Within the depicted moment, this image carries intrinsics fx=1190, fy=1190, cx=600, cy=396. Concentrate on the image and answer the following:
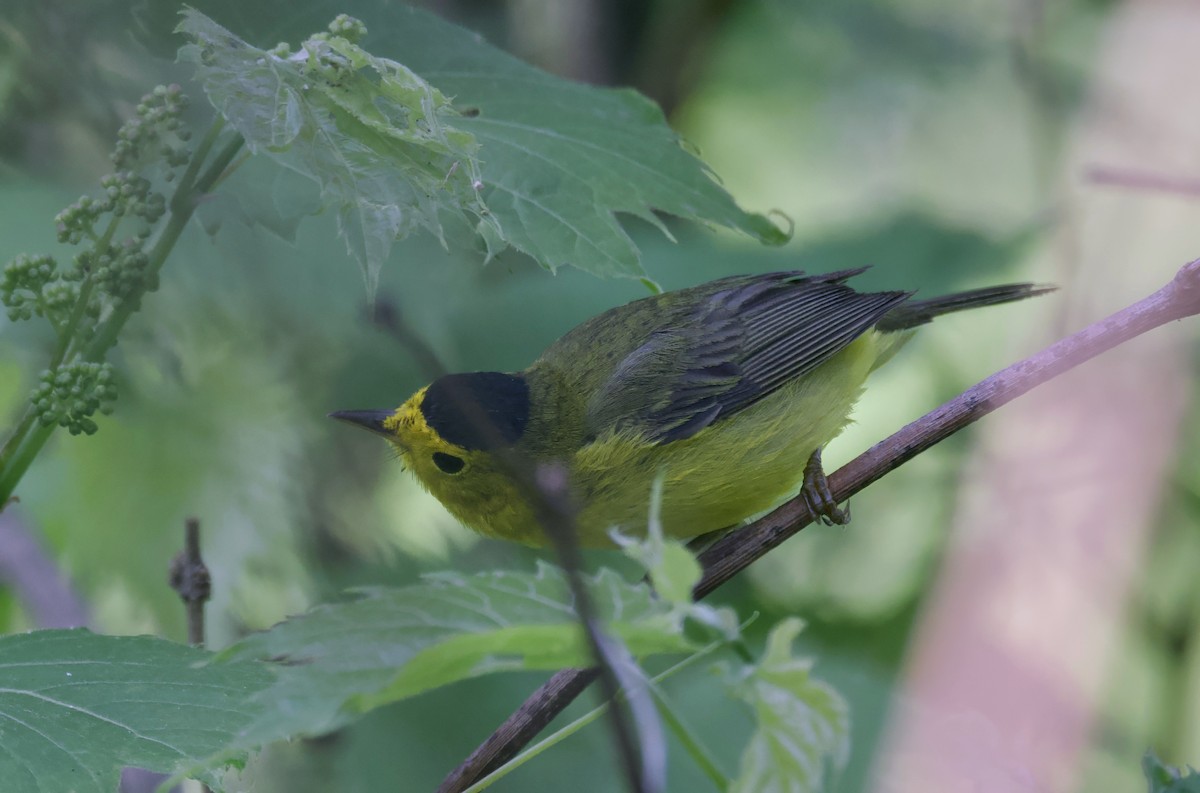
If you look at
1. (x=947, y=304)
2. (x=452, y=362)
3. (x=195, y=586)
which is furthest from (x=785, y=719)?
(x=947, y=304)

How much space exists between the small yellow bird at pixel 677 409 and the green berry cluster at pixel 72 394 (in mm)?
1169

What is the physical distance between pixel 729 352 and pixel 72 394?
7.13ft

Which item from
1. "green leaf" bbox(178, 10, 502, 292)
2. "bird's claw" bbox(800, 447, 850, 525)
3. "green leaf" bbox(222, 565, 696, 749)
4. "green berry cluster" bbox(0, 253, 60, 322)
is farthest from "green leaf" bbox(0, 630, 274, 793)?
"bird's claw" bbox(800, 447, 850, 525)

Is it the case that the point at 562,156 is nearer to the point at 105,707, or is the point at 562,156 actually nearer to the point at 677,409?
the point at 105,707

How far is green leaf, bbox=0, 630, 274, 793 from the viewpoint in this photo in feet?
5.00

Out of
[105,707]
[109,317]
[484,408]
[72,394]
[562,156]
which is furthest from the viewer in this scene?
[484,408]

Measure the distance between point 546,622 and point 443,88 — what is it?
1385 millimetres

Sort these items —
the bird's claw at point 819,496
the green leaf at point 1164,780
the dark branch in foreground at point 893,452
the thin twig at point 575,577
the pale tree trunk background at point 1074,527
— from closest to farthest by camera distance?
the thin twig at point 575,577
the green leaf at point 1164,780
the dark branch in foreground at point 893,452
the bird's claw at point 819,496
the pale tree trunk background at point 1074,527

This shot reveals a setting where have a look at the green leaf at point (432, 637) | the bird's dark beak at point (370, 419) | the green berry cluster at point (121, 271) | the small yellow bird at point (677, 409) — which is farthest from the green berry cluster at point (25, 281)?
the bird's dark beak at point (370, 419)

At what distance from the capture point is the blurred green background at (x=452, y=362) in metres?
2.84

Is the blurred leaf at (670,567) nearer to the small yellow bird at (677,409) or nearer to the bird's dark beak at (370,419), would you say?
the small yellow bird at (677,409)

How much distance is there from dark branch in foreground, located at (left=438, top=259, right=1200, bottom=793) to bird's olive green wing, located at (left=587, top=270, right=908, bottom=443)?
66 centimetres

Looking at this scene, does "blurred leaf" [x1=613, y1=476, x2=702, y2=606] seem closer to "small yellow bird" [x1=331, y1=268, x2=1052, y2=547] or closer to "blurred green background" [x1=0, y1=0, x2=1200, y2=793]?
"blurred green background" [x1=0, y1=0, x2=1200, y2=793]

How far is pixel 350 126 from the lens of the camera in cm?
163
